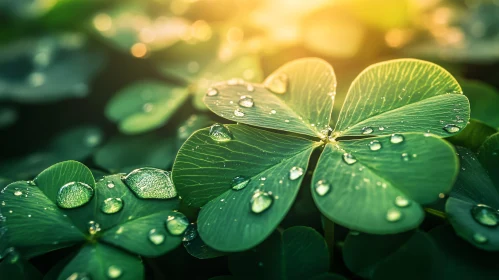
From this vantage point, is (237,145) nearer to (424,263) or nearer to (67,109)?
(424,263)

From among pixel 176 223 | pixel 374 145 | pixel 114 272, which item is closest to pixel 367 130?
pixel 374 145

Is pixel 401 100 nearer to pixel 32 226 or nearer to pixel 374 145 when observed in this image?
pixel 374 145

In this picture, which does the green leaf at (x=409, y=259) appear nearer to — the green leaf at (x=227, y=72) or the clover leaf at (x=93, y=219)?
the clover leaf at (x=93, y=219)

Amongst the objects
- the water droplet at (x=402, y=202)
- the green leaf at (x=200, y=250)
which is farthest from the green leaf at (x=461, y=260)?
the green leaf at (x=200, y=250)

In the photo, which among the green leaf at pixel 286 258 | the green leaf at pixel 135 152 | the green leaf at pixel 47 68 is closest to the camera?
the green leaf at pixel 286 258

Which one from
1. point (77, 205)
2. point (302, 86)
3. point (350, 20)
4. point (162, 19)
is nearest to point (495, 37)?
point (350, 20)

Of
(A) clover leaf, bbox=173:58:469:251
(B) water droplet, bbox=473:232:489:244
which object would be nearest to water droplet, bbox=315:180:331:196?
(A) clover leaf, bbox=173:58:469:251
